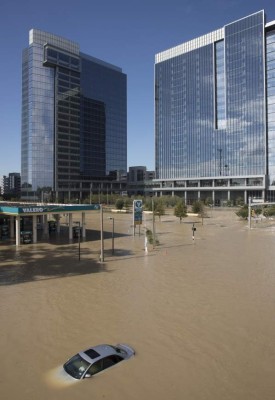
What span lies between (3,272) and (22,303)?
29.0 feet

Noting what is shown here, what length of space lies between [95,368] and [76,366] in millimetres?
680

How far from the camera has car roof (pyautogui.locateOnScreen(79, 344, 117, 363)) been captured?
12891mm

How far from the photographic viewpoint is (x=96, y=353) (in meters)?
13.2

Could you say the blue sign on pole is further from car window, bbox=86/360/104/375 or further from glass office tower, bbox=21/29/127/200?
glass office tower, bbox=21/29/127/200

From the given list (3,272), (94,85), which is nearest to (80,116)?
(94,85)

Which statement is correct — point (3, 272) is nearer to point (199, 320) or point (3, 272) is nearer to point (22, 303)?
point (22, 303)

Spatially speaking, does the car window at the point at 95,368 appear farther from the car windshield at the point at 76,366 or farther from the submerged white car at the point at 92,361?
the car windshield at the point at 76,366

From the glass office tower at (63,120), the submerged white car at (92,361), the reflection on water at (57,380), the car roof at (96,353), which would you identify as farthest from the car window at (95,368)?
the glass office tower at (63,120)

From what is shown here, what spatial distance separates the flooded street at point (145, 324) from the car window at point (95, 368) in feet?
0.69

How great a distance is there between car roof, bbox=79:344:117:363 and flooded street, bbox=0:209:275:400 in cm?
58

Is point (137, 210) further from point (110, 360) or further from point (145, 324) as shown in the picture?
point (110, 360)

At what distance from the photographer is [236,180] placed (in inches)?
5472

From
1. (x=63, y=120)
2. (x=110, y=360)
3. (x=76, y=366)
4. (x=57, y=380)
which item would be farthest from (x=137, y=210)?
(x=63, y=120)

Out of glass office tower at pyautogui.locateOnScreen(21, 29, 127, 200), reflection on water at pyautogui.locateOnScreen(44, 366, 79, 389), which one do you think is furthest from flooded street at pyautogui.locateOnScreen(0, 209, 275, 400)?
glass office tower at pyautogui.locateOnScreen(21, 29, 127, 200)
